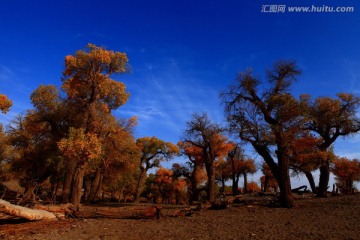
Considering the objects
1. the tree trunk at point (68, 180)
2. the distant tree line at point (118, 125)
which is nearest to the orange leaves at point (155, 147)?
the distant tree line at point (118, 125)

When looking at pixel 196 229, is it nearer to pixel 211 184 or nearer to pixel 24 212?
pixel 24 212

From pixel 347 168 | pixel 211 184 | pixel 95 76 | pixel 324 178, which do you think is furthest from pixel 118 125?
pixel 347 168

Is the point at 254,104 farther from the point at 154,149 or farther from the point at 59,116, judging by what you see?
the point at 154,149

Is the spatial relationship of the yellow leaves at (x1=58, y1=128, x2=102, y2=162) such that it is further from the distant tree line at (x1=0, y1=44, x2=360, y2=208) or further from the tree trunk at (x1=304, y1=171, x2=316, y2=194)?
the tree trunk at (x1=304, y1=171, x2=316, y2=194)

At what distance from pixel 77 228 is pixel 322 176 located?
25993 millimetres

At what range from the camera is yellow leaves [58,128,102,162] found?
61.0 ft

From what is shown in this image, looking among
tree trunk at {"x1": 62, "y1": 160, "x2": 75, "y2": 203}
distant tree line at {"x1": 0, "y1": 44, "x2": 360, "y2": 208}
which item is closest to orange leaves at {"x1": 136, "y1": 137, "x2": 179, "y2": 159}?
distant tree line at {"x1": 0, "y1": 44, "x2": 360, "y2": 208}

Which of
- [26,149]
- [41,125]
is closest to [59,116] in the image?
[41,125]

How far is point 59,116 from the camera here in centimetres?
2308

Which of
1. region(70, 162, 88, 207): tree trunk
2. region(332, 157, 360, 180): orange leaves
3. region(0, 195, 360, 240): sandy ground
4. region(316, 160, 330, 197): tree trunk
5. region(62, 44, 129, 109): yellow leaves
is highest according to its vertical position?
region(62, 44, 129, 109): yellow leaves

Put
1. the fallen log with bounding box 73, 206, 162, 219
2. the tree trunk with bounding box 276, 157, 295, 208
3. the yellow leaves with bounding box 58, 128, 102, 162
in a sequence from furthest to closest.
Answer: the tree trunk with bounding box 276, 157, 295, 208
the yellow leaves with bounding box 58, 128, 102, 162
the fallen log with bounding box 73, 206, 162, 219

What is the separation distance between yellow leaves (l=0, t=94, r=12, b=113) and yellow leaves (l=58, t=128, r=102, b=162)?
843cm

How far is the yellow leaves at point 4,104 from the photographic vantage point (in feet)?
76.8

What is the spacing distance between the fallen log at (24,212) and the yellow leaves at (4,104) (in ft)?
43.2
